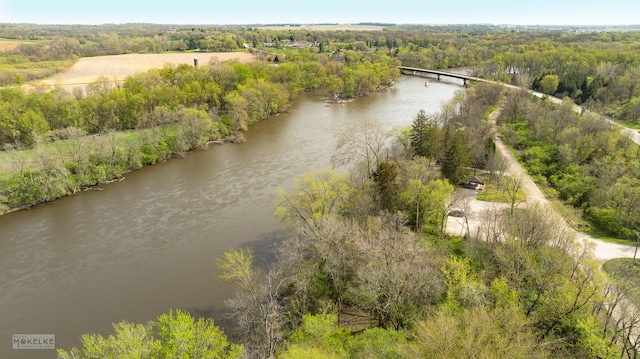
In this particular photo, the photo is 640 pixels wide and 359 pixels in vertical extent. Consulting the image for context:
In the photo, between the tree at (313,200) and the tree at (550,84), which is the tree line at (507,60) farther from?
the tree at (313,200)

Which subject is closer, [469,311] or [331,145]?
[469,311]

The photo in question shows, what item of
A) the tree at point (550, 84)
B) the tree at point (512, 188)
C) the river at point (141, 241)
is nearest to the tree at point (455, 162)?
the tree at point (512, 188)

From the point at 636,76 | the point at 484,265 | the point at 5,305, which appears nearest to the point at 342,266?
the point at 484,265

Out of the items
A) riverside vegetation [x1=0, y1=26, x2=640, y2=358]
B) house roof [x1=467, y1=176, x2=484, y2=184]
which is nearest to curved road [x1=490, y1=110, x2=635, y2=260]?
riverside vegetation [x1=0, y1=26, x2=640, y2=358]

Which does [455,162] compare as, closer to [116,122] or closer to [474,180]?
[474,180]

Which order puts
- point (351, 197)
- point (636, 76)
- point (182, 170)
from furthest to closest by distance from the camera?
point (636, 76), point (182, 170), point (351, 197)

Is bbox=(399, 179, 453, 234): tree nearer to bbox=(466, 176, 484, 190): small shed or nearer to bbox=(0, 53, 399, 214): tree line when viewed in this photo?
bbox=(466, 176, 484, 190): small shed

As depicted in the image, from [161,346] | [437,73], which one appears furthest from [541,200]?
[437,73]

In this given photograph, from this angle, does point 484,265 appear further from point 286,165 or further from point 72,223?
point 72,223
